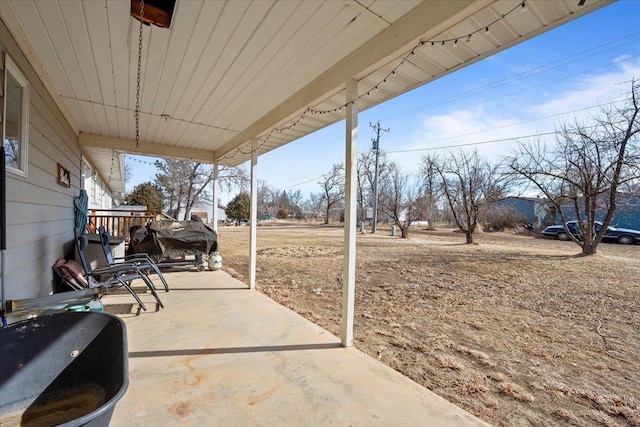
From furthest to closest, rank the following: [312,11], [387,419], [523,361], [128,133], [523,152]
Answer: [523,152] → [128,133] → [523,361] → [312,11] → [387,419]

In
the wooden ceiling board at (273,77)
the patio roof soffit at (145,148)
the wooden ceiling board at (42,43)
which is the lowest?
the patio roof soffit at (145,148)

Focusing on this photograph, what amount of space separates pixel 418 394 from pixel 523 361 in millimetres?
1447

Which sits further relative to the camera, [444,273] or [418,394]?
[444,273]

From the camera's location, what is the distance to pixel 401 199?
19906 mm

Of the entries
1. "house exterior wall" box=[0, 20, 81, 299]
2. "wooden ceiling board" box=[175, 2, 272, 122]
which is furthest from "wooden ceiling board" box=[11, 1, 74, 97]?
"wooden ceiling board" box=[175, 2, 272, 122]

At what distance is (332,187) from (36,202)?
3291cm

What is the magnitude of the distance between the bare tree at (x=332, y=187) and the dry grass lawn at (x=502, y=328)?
88.2 ft

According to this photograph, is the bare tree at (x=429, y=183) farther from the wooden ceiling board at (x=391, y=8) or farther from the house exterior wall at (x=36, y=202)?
the house exterior wall at (x=36, y=202)

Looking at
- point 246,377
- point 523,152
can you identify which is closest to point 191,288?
point 246,377

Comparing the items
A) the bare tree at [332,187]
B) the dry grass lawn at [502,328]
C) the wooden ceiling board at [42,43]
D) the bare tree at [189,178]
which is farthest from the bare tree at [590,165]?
the bare tree at [332,187]

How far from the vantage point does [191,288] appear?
4598 mm

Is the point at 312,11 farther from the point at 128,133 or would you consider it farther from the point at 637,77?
the point at 637,77

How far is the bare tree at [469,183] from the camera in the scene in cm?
1341

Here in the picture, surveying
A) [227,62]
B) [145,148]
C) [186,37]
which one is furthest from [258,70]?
[145,148]
